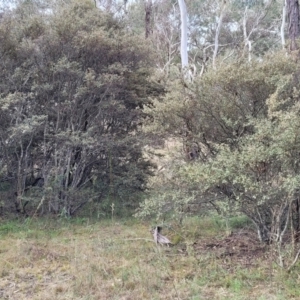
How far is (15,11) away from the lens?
686 centimetres

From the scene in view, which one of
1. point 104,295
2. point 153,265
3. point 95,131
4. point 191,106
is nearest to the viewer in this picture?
point 104,295

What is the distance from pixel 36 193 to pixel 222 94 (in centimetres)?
331

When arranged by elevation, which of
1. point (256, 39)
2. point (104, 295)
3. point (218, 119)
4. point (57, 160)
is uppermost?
point (256, 39)

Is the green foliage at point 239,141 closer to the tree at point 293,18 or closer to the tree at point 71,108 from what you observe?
the tree at point 71,108

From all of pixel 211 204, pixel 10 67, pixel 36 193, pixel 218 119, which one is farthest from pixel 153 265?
pixel 10 67

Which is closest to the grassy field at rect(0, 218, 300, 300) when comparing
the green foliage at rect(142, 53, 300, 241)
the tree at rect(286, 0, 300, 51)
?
the green foliage at rect(142, 53, 300, 241)

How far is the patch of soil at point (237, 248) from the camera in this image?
439cm

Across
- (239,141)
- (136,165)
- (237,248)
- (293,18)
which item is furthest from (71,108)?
(293,18)

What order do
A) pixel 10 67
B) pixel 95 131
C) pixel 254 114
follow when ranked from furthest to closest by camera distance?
pixel 95 131
pixel 10 67
pixel 254 114

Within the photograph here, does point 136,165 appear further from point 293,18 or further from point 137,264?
point 293,18

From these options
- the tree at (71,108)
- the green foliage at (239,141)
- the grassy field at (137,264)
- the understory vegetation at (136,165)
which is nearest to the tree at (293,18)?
the understory vegetation at (136,165)

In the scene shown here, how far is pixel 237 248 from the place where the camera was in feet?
15.6

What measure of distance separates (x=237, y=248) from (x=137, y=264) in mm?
1281

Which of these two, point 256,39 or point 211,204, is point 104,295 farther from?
point 256,39
